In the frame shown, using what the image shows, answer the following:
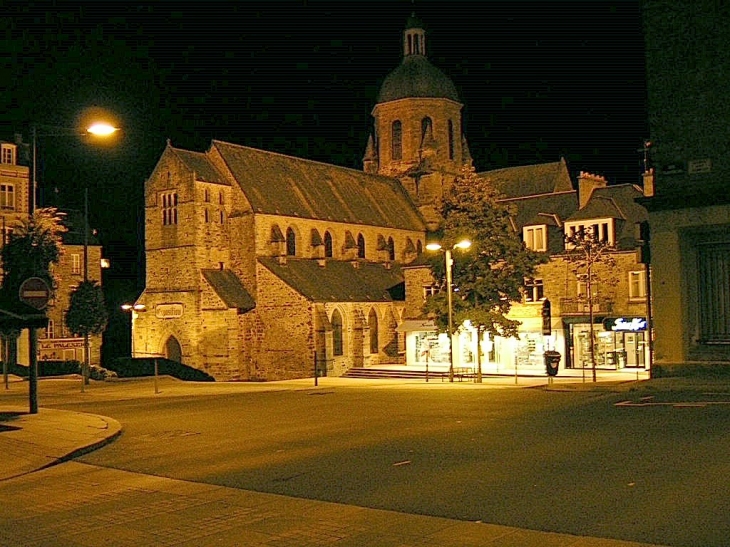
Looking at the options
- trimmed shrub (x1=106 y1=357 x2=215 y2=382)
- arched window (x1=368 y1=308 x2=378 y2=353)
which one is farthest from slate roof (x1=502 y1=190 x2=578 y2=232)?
trimmed shrub (x1=106 y1=357 x2=215 y2=382)

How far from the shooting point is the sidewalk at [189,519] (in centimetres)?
758

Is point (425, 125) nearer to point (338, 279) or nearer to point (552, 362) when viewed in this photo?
point (338, 279)

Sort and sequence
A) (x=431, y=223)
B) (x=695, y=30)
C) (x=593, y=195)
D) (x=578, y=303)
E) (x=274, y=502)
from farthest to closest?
(x=431, y=223)
(x=593, y=195)
(x=578, y=303)
(x=695, y=30)
(x=274, y=502)

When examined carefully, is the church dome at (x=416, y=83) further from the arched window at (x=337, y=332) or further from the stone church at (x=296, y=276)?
the arched window at (x=337, y=332)

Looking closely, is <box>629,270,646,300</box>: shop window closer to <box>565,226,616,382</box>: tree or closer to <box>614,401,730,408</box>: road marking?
<box>565,226,616,382</box>: tree

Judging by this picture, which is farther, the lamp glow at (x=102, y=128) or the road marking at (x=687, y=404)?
the road marking at (x=687, y=404)

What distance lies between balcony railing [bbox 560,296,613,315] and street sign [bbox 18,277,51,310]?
30695 millimetres

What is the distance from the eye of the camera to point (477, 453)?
1189cm

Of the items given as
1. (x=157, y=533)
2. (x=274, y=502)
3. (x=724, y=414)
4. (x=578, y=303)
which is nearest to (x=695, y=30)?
(x=724, y=414)

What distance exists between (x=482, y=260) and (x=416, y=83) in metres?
32.8

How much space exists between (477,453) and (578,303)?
112 feet

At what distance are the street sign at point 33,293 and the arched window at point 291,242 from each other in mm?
36293

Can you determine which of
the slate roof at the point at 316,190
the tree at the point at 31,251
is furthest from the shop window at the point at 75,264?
the slate roof at the point at 316,190

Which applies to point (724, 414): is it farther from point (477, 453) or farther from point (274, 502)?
point (274, 502)
